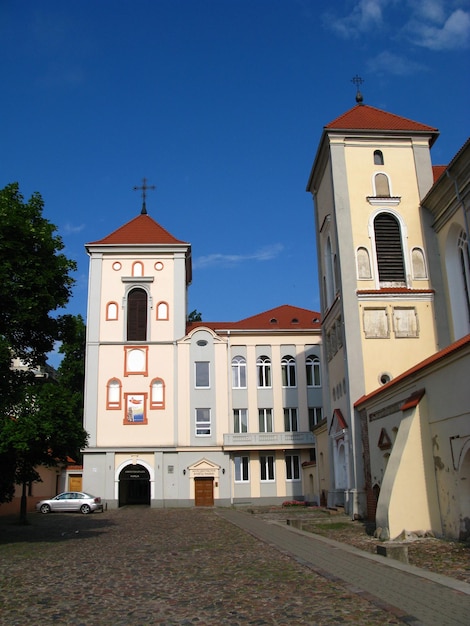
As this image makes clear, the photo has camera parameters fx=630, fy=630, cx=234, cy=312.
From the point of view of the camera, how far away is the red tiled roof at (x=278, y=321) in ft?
152

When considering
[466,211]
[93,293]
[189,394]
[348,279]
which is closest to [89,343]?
[93,293]

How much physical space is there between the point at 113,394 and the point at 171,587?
33783mm

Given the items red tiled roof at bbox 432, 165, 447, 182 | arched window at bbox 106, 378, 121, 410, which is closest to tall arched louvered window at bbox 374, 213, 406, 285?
red tiled roof at bbox 432, 165, 447, 182

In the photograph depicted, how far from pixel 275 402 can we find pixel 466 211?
79.8 feet

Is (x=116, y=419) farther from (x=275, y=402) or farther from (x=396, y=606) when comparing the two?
(x=396, y=606)

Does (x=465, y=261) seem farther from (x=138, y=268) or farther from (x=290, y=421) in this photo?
(x=138, y=268)

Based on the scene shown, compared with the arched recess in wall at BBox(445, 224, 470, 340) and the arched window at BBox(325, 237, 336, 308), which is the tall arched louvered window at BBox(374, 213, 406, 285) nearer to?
the arched recess in wall at BBox(445, 224, 470, 340)

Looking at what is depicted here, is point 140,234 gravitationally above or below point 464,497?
above

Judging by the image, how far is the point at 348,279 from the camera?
25.6 meters

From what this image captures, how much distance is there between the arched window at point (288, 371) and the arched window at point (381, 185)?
20.0 metres

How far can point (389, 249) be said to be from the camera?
1039 inches

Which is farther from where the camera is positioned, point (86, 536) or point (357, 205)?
point (357, 205)

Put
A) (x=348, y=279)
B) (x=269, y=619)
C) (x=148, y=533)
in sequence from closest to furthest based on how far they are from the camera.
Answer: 1. (x=269, y=619)
2. (x=148, y=533)
3. (x=348, y=279)

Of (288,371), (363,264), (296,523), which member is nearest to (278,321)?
(288,371)
